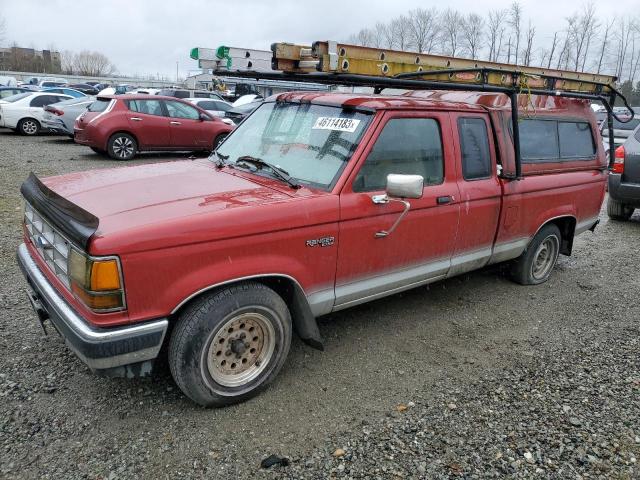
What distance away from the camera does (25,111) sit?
16141 millimetres

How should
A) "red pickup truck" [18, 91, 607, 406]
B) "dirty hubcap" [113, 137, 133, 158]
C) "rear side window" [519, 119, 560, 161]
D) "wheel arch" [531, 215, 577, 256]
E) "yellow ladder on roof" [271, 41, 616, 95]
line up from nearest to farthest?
"red pickup truck" [18, 91, 607, 406] < "yellow ladder on roof" [271, 41, 616, 95] < "rear side window" [519, 119, 560, 161] < "wheel arch" [531, 215, 577, 256] < "dirty hubcap" [113, 137, 133, 158]

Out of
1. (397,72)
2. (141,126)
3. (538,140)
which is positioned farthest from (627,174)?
(141,126)

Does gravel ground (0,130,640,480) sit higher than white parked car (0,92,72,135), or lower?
lower

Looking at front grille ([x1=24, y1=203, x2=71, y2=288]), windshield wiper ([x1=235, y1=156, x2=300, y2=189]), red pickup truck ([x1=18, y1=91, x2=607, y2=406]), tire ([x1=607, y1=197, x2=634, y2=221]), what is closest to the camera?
red pickup truck ([x1=18, y1=91, x2=607, y2=406])

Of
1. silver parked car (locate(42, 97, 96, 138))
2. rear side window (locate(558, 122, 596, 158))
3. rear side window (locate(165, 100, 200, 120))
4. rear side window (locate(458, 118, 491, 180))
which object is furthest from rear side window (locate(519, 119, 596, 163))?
silver parked car (locate(42, 97, 96, 138))

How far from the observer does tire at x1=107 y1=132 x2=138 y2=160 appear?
1193cm

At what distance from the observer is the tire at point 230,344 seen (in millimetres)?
2785

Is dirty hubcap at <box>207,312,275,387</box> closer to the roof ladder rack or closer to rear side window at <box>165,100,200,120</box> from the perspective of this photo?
the roof ladder rack

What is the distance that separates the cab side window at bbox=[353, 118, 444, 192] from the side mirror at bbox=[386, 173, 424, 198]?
0.33 metres

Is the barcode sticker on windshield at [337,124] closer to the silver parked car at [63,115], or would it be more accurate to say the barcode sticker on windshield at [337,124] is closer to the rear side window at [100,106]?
the rear side window at [100,106]

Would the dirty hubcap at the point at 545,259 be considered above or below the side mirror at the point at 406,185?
below

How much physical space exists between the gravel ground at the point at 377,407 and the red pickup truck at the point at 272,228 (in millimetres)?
372

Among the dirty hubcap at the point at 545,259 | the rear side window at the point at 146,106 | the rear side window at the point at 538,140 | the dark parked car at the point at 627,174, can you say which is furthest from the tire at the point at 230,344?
the rear side window at the point at 146,106

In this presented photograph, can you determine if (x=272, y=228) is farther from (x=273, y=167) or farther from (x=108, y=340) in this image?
(x=108, y=340)
